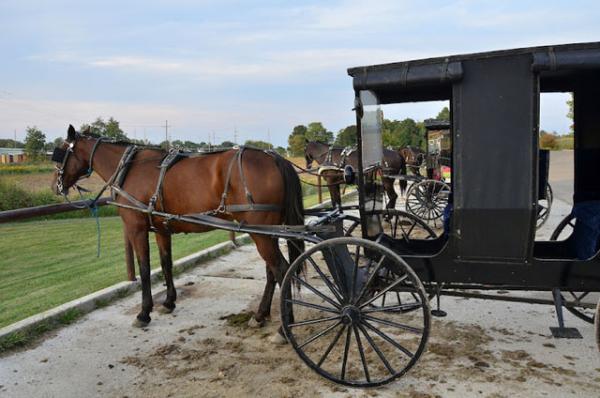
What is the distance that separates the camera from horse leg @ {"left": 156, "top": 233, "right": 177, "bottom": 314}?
208 inches

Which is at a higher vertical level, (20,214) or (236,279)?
(20,214)

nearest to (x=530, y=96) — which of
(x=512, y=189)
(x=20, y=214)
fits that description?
(x=512, y=189)

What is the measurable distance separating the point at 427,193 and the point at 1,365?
936cm

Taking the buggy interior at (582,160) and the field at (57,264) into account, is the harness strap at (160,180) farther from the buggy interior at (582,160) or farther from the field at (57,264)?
the buggy interior at (582,160)

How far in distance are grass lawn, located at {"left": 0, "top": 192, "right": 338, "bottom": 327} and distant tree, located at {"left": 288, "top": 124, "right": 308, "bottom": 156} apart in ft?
177

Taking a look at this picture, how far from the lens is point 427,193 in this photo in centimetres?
1133

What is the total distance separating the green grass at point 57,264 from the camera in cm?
589

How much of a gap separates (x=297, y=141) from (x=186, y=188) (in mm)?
70192

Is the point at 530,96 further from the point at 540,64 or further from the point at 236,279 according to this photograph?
the point at 236,279

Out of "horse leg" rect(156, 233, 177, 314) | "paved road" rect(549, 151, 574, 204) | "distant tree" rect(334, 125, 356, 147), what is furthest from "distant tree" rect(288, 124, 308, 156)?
"horse leg" rect(156, 233, 177, 314)

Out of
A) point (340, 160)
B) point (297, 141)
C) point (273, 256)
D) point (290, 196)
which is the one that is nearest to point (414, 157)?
point (340, 160)

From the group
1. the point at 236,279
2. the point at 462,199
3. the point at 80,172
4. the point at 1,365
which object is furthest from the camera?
the point at 236,279

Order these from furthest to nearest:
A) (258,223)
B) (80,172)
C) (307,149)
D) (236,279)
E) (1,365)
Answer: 1. (307,149)
2. (236,279)
3. (80,172)
4. (258,223)
5. (1,365)

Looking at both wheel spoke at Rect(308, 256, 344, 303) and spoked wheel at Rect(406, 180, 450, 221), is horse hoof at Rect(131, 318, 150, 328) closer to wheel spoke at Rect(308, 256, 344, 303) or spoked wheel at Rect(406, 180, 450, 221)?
wheel spoke at Rect(308, 256, 344, 303)
